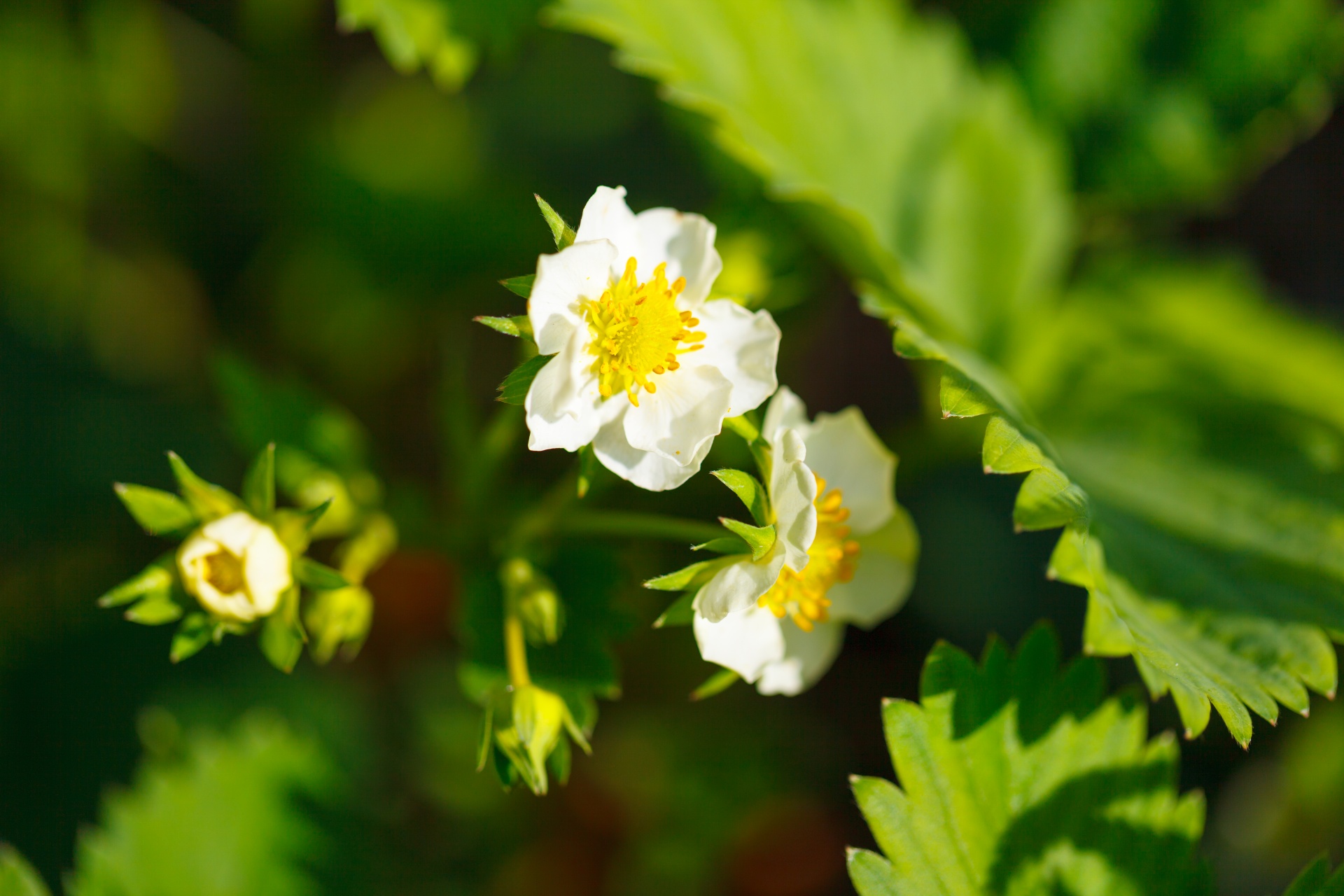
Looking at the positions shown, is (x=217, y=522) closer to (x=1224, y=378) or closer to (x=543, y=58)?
(x=1224, y=378)

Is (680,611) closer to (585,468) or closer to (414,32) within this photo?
(585,468)

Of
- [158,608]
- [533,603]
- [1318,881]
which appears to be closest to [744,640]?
[533,603]

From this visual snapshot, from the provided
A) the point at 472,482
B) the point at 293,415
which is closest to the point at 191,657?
the point at 293,415

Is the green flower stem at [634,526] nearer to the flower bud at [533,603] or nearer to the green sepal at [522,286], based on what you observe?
the flower bud at [533,603]

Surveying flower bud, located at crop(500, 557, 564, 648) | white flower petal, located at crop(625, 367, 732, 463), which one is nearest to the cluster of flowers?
white flower petal, located at crop(625, 367, 732, 463)

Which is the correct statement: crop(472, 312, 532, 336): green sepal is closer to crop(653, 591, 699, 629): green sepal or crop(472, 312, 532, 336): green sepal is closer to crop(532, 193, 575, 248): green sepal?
crop(532, 193, 575, 248): green sepal

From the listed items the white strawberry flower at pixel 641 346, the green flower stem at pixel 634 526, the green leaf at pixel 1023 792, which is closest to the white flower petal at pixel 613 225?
the white strawberry flower at pixel 641 346
